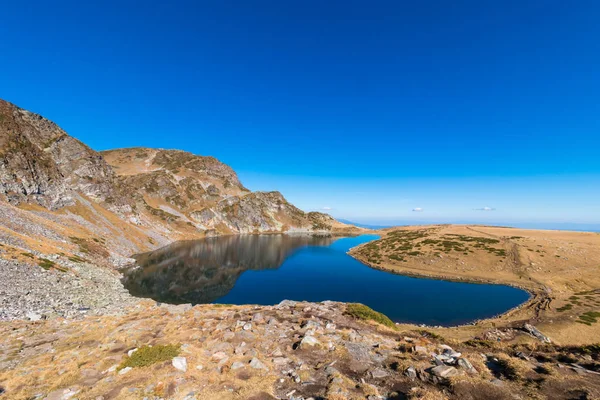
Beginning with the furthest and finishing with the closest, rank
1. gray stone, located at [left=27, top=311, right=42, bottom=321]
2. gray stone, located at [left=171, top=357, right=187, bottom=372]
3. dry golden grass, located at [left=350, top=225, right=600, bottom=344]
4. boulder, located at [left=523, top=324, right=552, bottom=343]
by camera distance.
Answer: dry golden grass, located at [left=350, top=225, right=600, bottom=344] < boulder, located at [left=523, top=324, right=552, bottom=343] < gray stone, located at [left=27, top=311, right=42, bottom=321] < gray stone, located at [left=171, top=357, right=187, bottom=372]

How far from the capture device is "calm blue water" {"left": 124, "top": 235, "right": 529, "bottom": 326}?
161ft

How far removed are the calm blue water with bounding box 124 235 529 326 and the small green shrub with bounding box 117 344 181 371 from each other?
35035mm

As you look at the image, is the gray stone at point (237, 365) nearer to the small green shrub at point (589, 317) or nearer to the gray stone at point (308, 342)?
the gray stone at point (308, 342)

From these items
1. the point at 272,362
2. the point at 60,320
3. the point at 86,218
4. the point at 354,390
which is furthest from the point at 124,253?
the point at 354,390

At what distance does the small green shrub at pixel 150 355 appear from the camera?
1614 cm

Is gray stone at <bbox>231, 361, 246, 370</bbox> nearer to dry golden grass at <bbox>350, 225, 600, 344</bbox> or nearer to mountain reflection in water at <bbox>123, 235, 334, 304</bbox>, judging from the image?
dry golden grass at <bbox>350, 225, 600, 344</bbox>

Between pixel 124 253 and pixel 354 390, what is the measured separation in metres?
97.7

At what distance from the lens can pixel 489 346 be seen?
1897cm

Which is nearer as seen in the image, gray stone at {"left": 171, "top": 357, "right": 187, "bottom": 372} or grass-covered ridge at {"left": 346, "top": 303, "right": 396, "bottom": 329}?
gray stone at {"left": 171, "top": 357, "right": 187, "bottom": 372}

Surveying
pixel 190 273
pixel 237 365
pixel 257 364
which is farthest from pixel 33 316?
pixel 190 273

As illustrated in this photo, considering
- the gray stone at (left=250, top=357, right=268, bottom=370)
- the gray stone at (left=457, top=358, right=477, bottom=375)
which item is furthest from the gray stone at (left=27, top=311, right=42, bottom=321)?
the gray stone at (left=457, top=358, right=477, bottom=375)

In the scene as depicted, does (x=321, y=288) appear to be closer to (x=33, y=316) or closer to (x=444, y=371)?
(x=33, y=316)

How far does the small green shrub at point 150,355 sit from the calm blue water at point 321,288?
115 feet

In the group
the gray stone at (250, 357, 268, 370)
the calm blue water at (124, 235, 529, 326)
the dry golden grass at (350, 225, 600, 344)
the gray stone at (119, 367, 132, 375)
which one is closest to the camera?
the gray stone at (119, 367, 132, 375)
